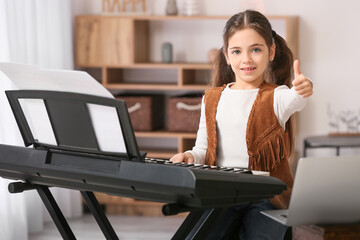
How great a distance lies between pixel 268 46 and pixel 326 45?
2.89 m

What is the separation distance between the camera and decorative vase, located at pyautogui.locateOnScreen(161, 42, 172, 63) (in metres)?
4.49

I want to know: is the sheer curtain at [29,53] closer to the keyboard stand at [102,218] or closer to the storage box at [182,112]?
the storage box at [182,112]

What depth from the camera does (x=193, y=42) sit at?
4711 millimetres

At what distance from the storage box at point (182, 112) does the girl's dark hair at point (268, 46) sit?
2.18 m

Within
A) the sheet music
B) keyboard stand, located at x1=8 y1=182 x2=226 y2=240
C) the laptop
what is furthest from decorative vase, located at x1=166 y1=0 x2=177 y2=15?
the laptop

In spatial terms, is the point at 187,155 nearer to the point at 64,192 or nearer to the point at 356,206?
the point at 356,206

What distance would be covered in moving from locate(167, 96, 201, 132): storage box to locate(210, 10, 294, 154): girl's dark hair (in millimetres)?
2180

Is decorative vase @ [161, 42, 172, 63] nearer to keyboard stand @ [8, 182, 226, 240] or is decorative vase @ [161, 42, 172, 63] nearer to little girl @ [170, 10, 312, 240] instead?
little girl @ [170, 10, 312, 240]

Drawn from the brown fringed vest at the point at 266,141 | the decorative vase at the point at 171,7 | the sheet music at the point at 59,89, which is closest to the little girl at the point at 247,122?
the brown fringed vest at the point at 266,141

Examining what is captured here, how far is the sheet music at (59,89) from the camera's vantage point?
130cm

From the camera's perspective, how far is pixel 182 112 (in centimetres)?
433

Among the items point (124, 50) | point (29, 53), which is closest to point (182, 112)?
point (124, 50)

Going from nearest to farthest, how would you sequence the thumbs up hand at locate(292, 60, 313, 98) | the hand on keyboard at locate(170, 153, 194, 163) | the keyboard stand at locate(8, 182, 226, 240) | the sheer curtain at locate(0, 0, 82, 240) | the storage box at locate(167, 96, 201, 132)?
the keyboard stand at locate(8, 182, 226, 240)
the thumbs up hand at locate(292, 60, 313, 98)
the hand on keyboard at locate(170, 153, 194, 163)
the sheer curtain at locate(0, 0, 82, 240)
the storage box at locate(167, 96, 201, 132)

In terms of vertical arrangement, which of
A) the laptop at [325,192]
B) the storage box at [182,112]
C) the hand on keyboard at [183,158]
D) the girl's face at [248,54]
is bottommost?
the storage box at [182,112]
